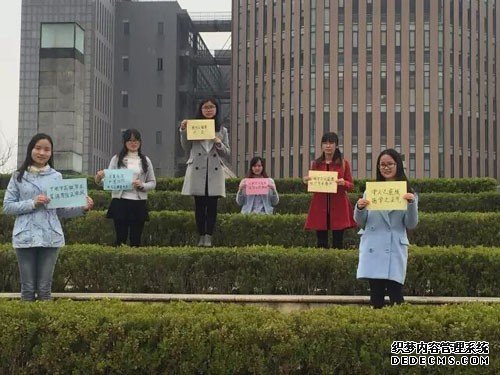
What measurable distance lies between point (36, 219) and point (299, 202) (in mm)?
5870

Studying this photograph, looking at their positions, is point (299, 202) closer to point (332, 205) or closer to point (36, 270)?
point (332, 205)

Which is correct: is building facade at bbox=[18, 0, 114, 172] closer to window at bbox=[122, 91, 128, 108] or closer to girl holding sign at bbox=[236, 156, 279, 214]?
window at bbox=[122, 91, 128, 108]

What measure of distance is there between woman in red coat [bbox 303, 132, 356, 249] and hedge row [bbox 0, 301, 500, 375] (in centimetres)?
309

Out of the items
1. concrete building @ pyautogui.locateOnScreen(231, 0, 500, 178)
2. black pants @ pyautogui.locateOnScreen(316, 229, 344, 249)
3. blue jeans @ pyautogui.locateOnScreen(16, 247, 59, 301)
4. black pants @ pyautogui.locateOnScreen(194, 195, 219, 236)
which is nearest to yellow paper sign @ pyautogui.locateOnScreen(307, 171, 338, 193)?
black pants @ pyautogui.locateOnScreen(316, 229, 344, 249)

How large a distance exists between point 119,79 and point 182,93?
5.37m

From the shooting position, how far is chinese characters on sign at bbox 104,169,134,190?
23.4 ft

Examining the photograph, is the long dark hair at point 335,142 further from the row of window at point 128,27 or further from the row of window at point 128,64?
the row of window at point 128,27

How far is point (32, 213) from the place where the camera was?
5.60 m

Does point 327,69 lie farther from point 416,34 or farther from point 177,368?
point 177,368

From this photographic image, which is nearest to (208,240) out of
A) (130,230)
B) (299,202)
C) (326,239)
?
(130,230)

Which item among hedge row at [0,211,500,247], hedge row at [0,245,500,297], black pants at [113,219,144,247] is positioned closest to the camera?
hedge row at [0,245,500,297]

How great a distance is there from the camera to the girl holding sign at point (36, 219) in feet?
18.1

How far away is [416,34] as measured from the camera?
1943 inches

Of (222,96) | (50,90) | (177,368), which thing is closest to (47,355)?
(177,368)
